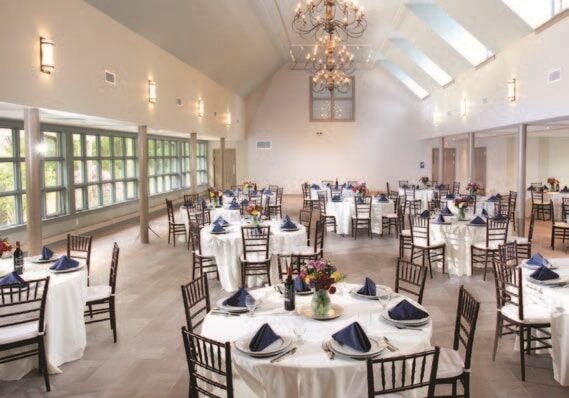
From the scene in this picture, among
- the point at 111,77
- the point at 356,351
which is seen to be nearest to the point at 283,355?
the point at 356,351

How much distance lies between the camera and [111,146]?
550 inches

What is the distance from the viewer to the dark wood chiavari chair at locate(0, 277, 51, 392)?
3.99m

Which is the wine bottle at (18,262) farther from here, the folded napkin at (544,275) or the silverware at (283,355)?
the folded napkin at (544,275)

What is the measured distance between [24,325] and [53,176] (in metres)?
7.92

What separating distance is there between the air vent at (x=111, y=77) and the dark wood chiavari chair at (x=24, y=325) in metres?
5.50

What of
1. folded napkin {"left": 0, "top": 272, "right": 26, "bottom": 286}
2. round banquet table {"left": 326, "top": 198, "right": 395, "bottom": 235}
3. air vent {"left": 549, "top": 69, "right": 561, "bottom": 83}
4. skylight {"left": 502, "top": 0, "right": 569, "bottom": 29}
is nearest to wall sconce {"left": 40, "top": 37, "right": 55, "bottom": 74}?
folded napkin {"left": 0, "top": 272, "right": 26, "bottom": 286}

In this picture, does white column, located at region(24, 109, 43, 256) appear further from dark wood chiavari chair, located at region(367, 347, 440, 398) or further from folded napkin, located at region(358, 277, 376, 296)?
dark wood chiavari chair, located at region(367, 347, 440, 398)

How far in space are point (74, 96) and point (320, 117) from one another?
49.6ft

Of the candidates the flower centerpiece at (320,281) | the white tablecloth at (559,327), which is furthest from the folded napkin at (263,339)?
the white tablecloth at (559,327)

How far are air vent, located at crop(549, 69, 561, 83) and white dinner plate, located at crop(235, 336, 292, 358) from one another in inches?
351

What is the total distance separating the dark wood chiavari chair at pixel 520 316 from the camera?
170 inches

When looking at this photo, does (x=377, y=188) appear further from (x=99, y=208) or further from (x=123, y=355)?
(x=123, y=355)

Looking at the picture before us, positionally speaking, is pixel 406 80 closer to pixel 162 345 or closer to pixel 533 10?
pixel 533 10

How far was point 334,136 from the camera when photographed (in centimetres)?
2194
